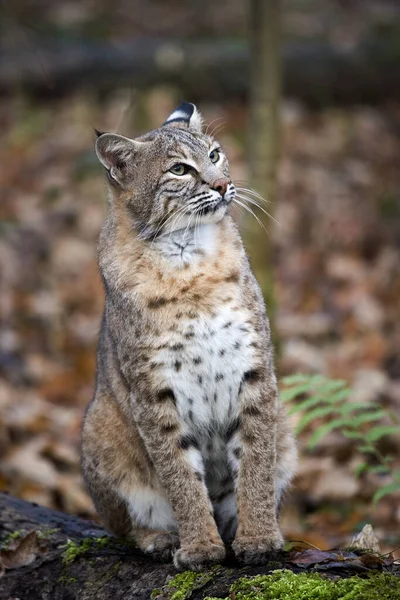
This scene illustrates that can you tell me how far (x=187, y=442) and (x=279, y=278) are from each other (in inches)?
227

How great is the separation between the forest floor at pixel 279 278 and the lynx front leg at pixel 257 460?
1261 mm

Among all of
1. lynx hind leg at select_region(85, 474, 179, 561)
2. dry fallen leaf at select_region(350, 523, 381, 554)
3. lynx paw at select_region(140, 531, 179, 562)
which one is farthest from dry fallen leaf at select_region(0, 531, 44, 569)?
dry fallen leaf at select_region(350, 523, 381, 554)

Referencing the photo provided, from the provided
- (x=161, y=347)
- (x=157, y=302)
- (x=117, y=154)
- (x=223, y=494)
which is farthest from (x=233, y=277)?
(x=223, y=494)

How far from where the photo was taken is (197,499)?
13.6 ft

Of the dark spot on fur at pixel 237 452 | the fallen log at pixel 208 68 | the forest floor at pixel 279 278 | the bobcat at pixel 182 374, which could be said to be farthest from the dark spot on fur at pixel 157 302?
the fallen log at pixel 208 68

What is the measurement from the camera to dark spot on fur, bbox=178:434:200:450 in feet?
13.8

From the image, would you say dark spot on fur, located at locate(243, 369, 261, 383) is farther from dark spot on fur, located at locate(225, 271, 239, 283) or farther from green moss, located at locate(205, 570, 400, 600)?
green moss, located at locate(205, 570, 400, 600)

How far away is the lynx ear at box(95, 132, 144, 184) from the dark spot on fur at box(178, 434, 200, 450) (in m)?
1.23

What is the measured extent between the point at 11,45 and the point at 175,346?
1059cm

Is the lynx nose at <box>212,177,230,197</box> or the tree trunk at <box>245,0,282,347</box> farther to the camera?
the tree trunk at <box>245,0,282,347</box>

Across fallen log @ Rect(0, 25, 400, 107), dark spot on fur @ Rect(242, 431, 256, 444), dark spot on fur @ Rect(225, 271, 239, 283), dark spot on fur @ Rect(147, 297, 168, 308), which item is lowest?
dark spot on fur @ Rect(242, 431, 256, 444)

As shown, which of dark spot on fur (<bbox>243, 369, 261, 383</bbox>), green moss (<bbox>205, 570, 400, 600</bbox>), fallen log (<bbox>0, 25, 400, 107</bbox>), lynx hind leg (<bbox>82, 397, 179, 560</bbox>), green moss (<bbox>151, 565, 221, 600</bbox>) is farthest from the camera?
fallen log (<bbox>0, 25, 400, 107</bbox>)

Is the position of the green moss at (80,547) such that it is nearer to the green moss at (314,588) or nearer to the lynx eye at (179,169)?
the green moss at (314,588)

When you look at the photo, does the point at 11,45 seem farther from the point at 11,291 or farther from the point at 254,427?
the point at 254,427
